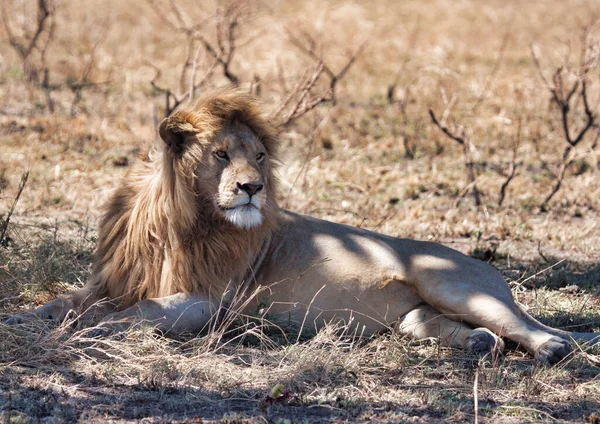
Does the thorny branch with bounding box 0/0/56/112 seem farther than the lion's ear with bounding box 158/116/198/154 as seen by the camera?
→ Yes

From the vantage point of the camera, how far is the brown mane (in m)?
4.40

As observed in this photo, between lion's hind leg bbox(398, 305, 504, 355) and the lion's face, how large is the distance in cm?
98

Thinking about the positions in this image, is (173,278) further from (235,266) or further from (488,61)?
(488,61)

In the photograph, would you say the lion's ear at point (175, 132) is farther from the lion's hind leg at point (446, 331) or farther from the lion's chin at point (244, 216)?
the lion's hind leg at point (446, 331)

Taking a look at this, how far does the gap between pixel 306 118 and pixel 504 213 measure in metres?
2.88

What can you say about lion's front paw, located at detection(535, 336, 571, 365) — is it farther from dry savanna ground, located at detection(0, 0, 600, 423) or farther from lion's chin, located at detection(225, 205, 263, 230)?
lion's chin, located at detection(225, 205, 263, 230)

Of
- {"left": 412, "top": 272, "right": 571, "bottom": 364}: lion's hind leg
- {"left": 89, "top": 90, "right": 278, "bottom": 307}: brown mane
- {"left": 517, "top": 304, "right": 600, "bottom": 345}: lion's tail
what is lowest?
{"left": 517, "top": 304, "right": 600, "bottom": 345}: lion's tail

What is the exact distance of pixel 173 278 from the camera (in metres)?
4.45

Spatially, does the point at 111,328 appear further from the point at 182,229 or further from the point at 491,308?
the point at 491,308

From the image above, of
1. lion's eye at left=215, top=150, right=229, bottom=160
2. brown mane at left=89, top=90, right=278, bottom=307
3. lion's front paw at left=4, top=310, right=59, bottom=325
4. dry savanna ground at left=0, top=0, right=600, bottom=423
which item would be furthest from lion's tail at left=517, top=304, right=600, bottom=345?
lion's front paw at left=4, top=310, right=59, bottom=325

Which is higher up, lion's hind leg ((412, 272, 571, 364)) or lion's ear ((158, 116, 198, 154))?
lion's ear ((158, 116, 198, 154))

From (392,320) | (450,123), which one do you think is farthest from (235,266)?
(450,123)

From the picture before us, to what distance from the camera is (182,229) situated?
4445 mm

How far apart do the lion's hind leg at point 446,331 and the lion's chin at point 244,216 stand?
992mm
